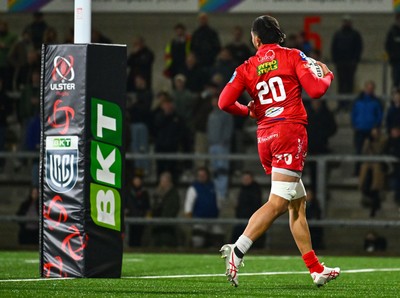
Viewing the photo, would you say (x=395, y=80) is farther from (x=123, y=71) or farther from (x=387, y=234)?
(x=123, y=71)

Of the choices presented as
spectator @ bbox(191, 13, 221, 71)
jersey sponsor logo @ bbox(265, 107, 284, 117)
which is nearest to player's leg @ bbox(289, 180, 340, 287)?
jersey sponsor logo @ bbox(265, 107, 284, 117)

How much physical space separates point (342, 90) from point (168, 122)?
4229mm

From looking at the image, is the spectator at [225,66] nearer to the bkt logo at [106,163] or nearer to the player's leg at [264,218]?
the bkt logo at [106,163]

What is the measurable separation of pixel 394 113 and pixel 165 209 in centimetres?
441

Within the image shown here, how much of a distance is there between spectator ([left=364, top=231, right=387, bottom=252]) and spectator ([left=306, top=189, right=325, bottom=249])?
711 millimetres

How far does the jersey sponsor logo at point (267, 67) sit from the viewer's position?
31.3 feet

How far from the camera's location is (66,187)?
1042 cm

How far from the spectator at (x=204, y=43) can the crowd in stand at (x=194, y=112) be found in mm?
19

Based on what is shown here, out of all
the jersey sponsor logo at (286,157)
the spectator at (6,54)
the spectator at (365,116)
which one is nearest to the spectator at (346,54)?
the spectator at (365,116)

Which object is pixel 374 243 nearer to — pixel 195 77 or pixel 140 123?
pixel 140 123

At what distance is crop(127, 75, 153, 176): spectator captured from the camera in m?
19.8

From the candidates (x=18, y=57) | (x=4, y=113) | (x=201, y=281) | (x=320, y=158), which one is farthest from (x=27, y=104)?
(x=201, y=281)

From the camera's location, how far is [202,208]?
19.3m

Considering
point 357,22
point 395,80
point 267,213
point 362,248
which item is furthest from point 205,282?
point 357,22
